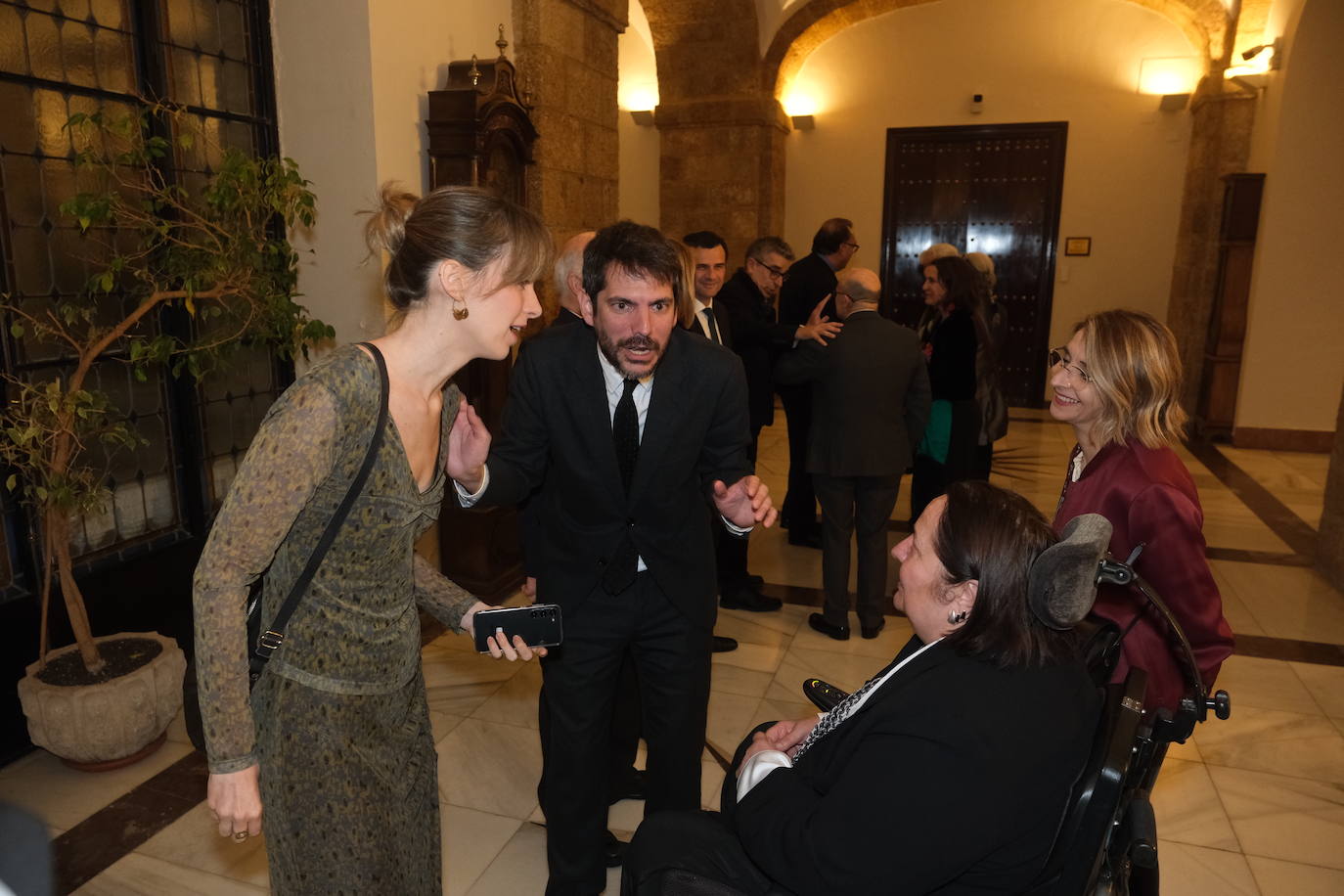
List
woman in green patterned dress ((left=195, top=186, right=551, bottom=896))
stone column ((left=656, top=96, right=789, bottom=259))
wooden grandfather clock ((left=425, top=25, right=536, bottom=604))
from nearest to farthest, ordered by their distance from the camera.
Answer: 1. woman in green patterned dress ((left=195, top=186, right=551, bottom=896))
2. wooden grandfather clock ((left=425, top=25, right=536, bottom=604))
3. stone column ((left=656, top=96, right=789, bottom=259))

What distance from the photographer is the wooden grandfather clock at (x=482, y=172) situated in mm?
4375

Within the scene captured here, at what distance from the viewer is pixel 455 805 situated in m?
3.04

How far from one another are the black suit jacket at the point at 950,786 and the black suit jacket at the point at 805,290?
4025 millimetres

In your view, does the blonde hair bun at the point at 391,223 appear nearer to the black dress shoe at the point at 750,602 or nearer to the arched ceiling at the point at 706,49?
the black dress shoe at the point at 750,602

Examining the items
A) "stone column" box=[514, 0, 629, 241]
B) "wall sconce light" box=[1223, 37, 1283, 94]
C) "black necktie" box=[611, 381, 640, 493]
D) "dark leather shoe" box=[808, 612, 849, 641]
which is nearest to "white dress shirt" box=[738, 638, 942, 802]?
"black necktie" box=[611, 381, 640, 493]

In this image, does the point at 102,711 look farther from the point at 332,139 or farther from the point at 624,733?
the point at 332,139

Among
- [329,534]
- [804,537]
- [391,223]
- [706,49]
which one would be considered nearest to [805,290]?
[804,537]

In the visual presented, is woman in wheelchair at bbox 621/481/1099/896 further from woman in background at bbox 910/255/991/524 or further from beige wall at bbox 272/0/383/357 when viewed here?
woman in background at bbox 910/255/991/524

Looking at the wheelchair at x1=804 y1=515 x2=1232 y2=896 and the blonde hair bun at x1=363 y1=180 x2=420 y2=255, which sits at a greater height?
the blonde hair bun at x1=363 y1=180 x2=420 y2=255

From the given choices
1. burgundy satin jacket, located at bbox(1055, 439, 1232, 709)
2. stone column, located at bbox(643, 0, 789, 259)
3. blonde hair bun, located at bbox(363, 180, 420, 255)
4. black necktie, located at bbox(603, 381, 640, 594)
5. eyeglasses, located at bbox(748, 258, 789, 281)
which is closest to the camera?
blonde hair bun, located at bbox(363, 180, 420, 255)

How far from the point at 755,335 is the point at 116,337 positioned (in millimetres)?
2894

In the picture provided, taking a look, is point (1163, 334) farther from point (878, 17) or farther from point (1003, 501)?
point (878, 17)

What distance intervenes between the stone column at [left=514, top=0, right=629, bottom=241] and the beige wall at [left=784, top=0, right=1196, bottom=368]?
217 inches

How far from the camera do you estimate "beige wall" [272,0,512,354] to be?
4086 mm
